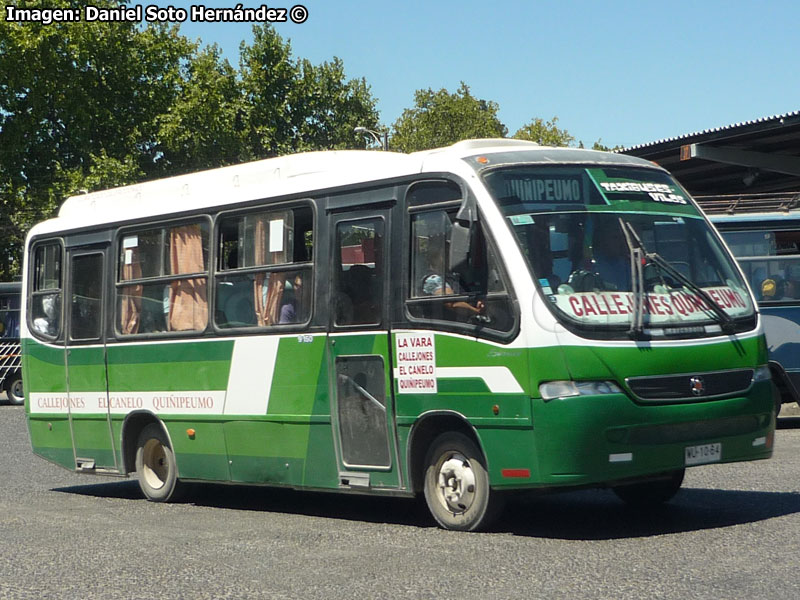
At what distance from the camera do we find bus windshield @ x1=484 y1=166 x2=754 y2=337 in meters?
8.59

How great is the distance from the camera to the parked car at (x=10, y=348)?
3070 cm

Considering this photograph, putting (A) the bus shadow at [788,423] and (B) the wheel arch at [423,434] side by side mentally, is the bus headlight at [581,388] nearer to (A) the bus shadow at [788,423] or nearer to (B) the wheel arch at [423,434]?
(B) the wheel arch at [423,434]

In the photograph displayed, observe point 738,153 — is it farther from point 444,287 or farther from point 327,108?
point 327,108

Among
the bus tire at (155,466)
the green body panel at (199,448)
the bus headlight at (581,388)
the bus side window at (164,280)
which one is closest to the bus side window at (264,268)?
the bus side window at (164,280)

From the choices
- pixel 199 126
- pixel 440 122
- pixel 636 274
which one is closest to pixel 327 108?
pixel 199 126

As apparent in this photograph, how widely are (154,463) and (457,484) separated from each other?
14.7 ft

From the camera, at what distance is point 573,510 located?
10289 mm

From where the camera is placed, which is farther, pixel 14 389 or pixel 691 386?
pixel 14 389

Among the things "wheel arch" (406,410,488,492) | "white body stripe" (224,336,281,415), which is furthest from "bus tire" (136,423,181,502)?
"wheel arch" (406,410,488,492)

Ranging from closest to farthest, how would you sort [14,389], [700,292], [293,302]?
[700,292]
[293,302]
[14,389]

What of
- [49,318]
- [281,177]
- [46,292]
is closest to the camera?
[281,177]

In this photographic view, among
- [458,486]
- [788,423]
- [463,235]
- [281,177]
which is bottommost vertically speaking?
[788,423]

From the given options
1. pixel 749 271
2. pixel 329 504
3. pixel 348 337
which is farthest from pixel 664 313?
pixel 749 271

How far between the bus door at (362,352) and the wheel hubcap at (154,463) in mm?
3087
